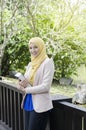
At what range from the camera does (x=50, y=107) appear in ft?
A: 7.73

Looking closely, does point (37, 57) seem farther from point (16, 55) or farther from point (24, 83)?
point (16, 55)

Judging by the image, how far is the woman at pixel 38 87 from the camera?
228 cm

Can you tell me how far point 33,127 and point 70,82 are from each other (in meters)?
4.39

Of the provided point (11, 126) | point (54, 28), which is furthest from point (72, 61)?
point (11, 126)

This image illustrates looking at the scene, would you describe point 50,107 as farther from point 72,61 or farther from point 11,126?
point 72,61

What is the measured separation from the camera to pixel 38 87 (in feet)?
7.41

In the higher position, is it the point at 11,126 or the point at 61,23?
the point at 61,23

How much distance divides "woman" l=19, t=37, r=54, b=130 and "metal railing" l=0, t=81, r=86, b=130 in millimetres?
121

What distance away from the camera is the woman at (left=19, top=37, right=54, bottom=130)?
2.28 m

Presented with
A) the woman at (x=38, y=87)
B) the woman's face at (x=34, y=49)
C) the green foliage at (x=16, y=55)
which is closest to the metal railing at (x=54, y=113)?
the woman at (x=38, y=87)

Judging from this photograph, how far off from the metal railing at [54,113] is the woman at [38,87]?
0.12 metres

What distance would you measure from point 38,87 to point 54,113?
386 millimetres

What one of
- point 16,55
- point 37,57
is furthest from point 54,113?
point 16,55

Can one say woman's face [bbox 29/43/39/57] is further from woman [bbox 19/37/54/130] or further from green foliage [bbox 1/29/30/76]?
green foliage [bbox 1/29/30/76]
